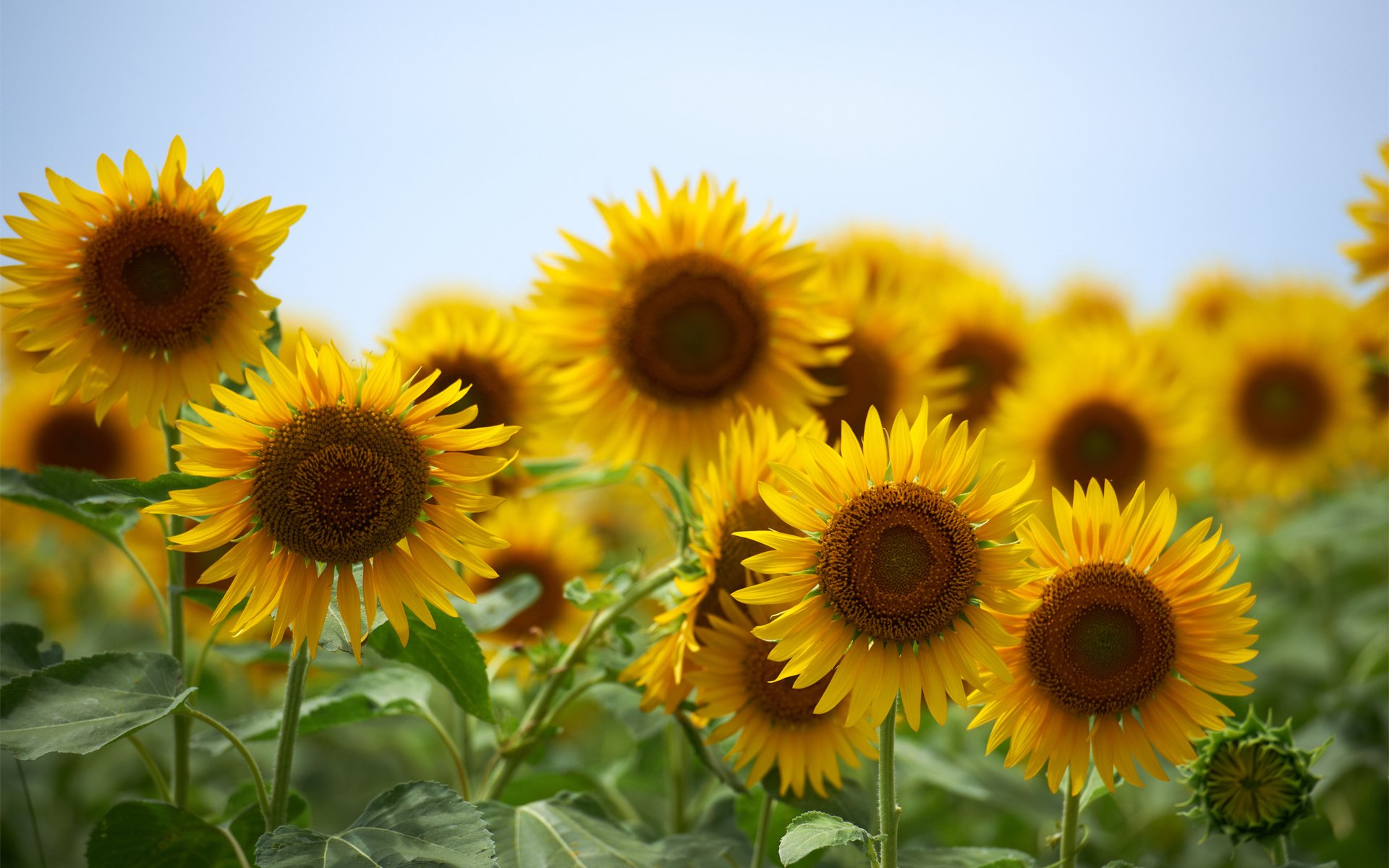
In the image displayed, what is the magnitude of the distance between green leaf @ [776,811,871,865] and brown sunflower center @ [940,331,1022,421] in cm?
240

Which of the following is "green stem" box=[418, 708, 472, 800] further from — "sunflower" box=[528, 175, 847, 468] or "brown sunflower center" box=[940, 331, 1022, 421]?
"brown sunflower center" box=[940, 331, 1022, 421]

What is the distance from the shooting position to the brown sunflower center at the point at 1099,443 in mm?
3480

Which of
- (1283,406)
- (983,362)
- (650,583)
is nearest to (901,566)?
(650,583)

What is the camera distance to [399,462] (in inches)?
59.9

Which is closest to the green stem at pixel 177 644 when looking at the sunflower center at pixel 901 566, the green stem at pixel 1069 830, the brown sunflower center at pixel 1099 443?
the sunflower center at pixel 901 566

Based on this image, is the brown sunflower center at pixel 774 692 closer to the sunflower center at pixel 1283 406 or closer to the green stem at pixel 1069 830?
the green stem at pixel 1069 830

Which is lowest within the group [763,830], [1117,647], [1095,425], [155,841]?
[155,841]

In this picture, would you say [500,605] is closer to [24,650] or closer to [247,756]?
[247,756]

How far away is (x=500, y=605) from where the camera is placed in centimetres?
224

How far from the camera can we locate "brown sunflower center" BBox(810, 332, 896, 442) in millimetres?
2861

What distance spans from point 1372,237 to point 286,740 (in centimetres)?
284

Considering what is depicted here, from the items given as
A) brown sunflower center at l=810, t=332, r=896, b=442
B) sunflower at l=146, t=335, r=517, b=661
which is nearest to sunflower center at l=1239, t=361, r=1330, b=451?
brown sunflower center at l=810, t=332, r=896, b=442

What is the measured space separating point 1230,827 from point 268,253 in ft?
5.70

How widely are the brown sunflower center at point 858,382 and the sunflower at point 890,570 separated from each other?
135 centimetres
